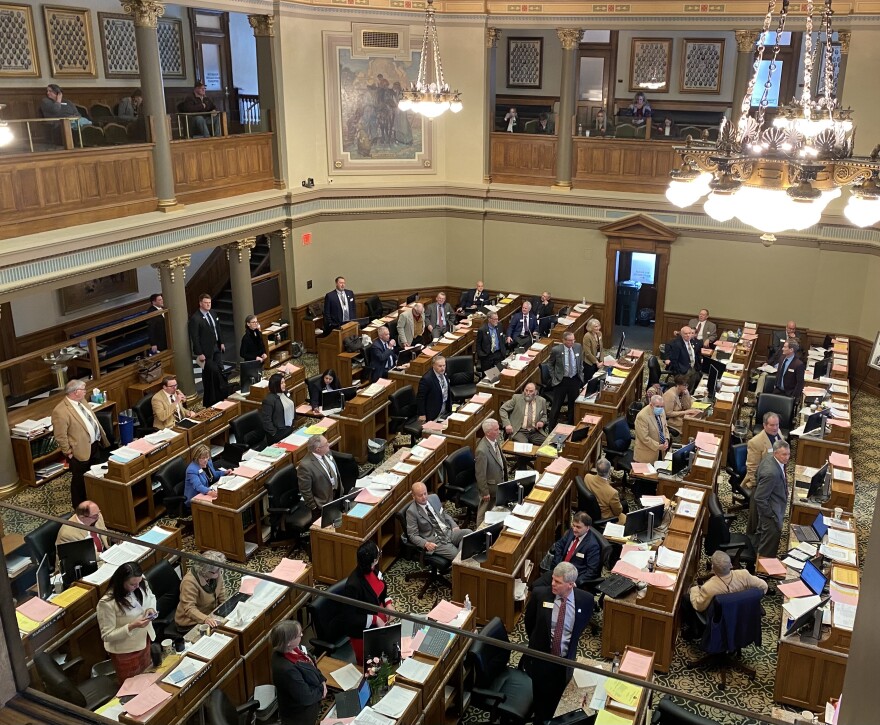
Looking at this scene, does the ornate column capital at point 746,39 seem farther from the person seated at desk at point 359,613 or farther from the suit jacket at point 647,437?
the person seated at desk at point 359,613

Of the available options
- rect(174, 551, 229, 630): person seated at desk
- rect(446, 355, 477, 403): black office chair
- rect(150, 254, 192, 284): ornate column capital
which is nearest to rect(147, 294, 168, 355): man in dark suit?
rect(150, 254, 192, 284): ornate column capital

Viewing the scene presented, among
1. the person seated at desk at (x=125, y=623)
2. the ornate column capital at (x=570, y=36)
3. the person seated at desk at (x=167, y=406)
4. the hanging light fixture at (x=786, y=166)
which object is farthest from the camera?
the ornate column capital at (x=570, y=36)

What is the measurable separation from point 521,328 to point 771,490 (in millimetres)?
7265

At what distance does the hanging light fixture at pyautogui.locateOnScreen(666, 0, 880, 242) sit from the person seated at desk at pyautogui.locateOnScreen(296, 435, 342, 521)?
494 cm

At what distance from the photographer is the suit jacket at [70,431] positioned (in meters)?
10.3

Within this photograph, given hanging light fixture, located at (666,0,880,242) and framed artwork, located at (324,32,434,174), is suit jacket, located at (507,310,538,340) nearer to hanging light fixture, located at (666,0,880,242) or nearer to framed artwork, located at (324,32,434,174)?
framed artwork, located at (324,32,434,174)

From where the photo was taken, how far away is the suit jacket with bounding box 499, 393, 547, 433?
37.9 feet

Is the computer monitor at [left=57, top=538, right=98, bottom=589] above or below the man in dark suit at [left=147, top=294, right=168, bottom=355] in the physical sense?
below

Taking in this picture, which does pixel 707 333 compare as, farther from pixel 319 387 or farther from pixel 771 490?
pixel 319 387

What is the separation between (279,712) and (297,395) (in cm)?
770

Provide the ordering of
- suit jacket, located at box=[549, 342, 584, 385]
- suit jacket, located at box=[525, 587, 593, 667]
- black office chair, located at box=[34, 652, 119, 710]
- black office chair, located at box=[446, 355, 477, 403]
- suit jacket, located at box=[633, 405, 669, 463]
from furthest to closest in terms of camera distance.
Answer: black office chair, located at box=[446, 355, 477, 403] → suit jacket, located at box=[549, 342, 584, 385] → suit jacket, located at box=[633, 405, 669, 463] → suit jacket, located at box=[525, 587, 593, 667] → black office chair, located at box=[34, 652, 119, 710]

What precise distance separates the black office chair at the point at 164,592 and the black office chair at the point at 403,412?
4.80 m

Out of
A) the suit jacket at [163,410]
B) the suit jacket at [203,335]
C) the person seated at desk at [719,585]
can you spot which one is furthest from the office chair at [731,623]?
the suit jacket at [203,335]

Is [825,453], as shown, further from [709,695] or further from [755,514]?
[709,695]
